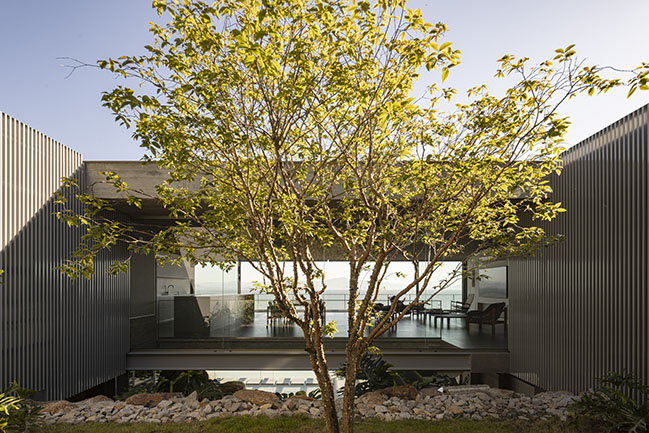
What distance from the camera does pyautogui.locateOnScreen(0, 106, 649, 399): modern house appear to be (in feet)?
21.7

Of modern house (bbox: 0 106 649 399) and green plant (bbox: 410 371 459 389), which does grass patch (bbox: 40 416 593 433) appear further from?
green plant (bbox: 410 371 459 389)

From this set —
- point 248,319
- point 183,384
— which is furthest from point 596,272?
point 183,384

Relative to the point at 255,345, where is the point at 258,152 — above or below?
above

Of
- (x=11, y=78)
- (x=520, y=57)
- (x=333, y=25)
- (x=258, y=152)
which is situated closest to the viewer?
(x=333, y=25)

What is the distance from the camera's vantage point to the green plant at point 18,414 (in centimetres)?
584

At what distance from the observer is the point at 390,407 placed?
723 cm

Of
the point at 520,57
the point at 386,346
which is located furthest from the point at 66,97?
the point at 386,346

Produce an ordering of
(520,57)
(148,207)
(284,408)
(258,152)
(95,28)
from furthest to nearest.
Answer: (148,207), (284,408), (95,28), (258,152), (520,57)

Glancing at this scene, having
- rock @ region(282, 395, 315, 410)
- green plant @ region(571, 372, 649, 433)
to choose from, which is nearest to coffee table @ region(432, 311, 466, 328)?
rock @ region(282, 395, 315, 410)

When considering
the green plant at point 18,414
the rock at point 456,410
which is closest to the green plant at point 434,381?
the rock at point 456,410

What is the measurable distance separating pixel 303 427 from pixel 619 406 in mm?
3958

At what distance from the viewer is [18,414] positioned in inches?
242

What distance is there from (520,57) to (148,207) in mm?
8898

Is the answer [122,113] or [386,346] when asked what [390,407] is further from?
[122,113]
